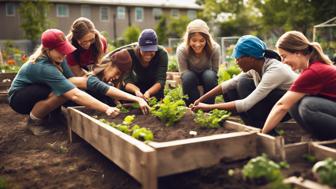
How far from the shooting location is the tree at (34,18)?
29.3 metres

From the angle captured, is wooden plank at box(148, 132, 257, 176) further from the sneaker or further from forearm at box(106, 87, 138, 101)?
the sneaker

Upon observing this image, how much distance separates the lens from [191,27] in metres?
4.88

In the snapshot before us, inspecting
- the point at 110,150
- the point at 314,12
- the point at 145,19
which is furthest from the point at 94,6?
the point at 110,150

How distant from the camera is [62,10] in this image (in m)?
34.3

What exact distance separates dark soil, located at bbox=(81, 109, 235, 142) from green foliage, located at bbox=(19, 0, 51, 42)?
87.7ft

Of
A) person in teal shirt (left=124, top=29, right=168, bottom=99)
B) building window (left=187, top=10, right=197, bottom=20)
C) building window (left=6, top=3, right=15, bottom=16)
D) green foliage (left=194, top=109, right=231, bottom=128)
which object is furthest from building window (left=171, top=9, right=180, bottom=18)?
green foliage (left=194, top=109, right=231, bottom=128)

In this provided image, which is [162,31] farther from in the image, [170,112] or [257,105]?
[170,112]

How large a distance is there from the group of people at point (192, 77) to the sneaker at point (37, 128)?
1cm

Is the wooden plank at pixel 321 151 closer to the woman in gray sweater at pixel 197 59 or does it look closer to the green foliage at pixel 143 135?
the green foliage at pixel 143 135

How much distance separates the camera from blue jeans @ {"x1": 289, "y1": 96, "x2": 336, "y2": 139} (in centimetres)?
319

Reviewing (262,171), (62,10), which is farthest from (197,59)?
(62,10)

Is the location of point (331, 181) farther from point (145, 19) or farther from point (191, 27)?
point (145, 19)

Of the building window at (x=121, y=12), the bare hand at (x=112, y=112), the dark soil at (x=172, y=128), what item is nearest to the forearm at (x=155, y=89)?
the dark soil at (x=172, y=128)

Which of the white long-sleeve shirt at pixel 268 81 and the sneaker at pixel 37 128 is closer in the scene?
the white long-sleeve shirt at pixel 268 81
